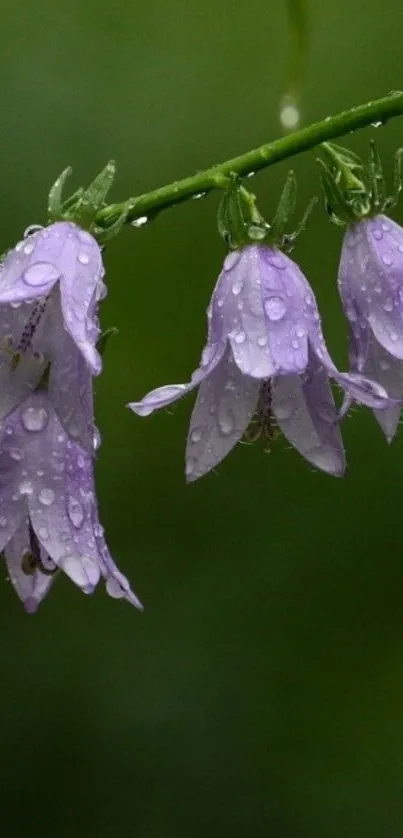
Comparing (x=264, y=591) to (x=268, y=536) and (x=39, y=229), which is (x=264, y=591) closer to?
(x=268, y=536)

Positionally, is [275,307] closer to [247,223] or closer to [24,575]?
[247,223]

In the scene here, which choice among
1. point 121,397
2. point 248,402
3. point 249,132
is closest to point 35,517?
point 248,402

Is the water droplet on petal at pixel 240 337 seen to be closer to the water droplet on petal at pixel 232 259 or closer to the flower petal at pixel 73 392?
the water droplet on petal at pixel 232 259

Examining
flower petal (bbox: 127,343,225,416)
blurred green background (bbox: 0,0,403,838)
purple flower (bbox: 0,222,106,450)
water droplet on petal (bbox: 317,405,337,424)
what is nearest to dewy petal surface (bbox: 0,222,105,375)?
purple flower (bbox: 0,222,106,450)

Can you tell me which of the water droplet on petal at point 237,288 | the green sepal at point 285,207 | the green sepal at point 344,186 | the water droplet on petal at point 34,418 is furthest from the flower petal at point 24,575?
the green sepal at point 344,186

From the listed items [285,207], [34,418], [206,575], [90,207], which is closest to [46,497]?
[34,418]

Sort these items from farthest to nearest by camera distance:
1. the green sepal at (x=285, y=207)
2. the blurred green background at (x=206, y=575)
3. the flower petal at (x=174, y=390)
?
the blurred green background at (x=206, y=575) < the green sepal at (x=285, y=207) < the flower petal at (x=174, y=390)

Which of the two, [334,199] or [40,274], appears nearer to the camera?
[40,274]
